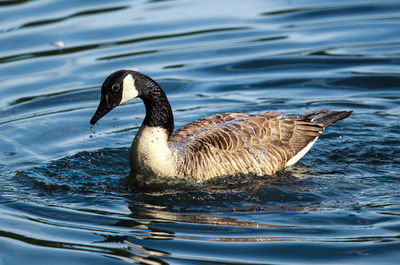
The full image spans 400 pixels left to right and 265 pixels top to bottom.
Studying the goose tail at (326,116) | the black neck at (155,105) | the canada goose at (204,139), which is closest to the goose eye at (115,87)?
the canada goose at (204,139)

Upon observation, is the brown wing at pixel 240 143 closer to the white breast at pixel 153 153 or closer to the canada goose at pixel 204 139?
the canada goose at pixel 204 139

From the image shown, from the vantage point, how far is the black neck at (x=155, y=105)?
1006cm

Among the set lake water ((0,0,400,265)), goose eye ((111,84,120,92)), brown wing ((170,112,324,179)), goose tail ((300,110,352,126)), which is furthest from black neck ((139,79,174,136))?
goose tail ((300,110,352,126))

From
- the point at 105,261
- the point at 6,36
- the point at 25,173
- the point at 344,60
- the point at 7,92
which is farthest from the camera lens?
the point at 6,36

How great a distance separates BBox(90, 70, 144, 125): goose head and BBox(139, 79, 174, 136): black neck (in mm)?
124

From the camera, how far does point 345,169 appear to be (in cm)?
1097

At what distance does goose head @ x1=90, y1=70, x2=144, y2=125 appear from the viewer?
31.8 feet

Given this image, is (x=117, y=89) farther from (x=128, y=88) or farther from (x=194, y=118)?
(x=194, y=118)

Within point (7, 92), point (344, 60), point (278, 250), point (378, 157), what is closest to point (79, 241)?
point (278, 250)

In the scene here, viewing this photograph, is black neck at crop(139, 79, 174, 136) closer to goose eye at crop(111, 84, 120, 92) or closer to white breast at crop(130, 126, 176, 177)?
white breast at crop(130, 126, 176, 177)

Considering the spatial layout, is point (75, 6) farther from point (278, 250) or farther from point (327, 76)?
point (278, 250)

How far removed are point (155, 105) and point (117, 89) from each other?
666mm

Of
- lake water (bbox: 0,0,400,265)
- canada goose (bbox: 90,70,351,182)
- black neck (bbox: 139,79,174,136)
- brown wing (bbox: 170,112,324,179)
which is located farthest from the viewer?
brown wing (bbox: 170,112,324,179)

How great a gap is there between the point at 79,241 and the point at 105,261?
0.64 metres
